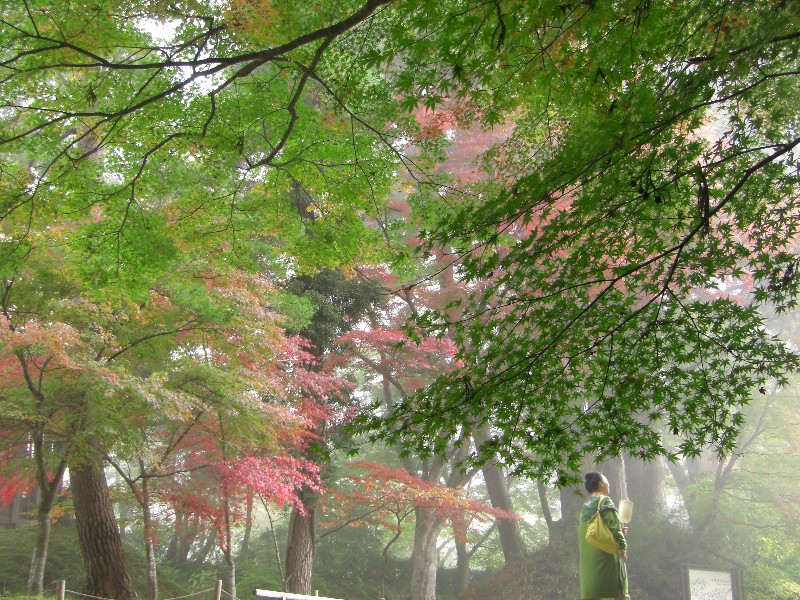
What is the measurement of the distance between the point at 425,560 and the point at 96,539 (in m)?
7.18

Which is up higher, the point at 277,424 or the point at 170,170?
the point at 170,170

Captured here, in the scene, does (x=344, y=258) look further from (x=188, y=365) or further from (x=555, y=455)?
(x=555, y=455)

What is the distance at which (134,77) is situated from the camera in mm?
5742

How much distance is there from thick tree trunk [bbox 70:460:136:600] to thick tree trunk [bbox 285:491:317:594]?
98.0 inches

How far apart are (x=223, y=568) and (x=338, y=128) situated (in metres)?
12.9

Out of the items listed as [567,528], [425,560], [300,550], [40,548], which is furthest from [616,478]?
[40,548]

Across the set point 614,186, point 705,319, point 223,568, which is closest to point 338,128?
point 614,186

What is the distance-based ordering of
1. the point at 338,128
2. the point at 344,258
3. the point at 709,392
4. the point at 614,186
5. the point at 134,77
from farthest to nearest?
the point at 344,258, the point at 134,77, the point at 338,128, the point at 709,392, the point at 614,186

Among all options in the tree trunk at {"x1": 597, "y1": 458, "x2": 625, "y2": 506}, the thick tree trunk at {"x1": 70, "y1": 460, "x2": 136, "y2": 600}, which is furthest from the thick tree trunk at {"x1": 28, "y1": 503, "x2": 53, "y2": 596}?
the tree trunk at {"x1": 597, "y1": 458, "x2": 625, "y2": 506}

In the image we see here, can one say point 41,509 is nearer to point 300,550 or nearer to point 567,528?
point 300,550

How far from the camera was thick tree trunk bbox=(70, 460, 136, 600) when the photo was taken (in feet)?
25.3

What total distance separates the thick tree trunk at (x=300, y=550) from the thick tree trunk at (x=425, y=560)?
3.60 metres

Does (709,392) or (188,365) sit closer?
(709,392)

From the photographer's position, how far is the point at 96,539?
307 inches
